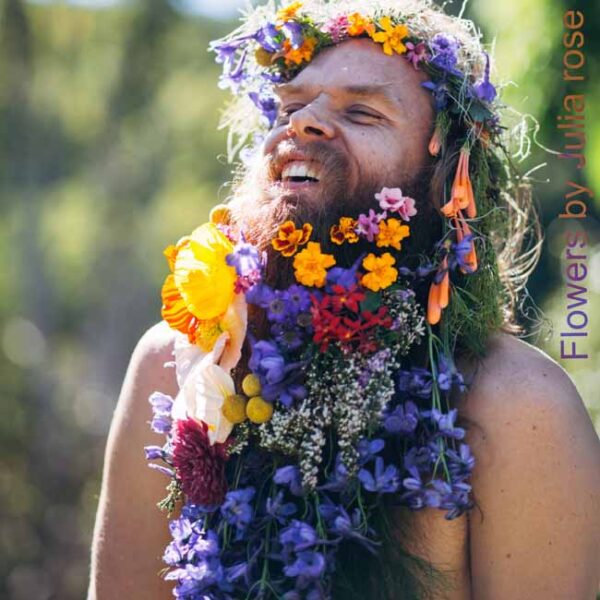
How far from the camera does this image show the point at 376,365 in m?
2.56

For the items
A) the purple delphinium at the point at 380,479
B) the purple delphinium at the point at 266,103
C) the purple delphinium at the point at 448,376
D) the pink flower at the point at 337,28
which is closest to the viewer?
the purple delphinium at the point at 380,479

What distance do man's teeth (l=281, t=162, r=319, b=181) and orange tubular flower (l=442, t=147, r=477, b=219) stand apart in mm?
379

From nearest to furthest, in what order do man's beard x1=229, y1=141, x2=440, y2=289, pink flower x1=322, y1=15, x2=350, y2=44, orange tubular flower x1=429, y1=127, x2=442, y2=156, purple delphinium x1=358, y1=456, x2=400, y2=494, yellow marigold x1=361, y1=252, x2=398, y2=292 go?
1. purple delphinium x1=358, y1=456, x2=400, y2=494
2. yellow marigold x1=361, y1=252, x2=398, y2=292
3. man's beard x1=229, y1=141, x2=440, y2=289
4. orange tubular flower x1=429, y1=127, x2=442, y2=156
5. pink flower x1=322, y1=15, x2=350, y2=44

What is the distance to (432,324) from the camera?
9.04 ft

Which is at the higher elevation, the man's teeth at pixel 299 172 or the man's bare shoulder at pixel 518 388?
the man's teeth at pixel 299 172

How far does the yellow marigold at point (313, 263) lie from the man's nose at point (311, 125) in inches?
13.6

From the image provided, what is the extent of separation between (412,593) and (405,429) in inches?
15.7

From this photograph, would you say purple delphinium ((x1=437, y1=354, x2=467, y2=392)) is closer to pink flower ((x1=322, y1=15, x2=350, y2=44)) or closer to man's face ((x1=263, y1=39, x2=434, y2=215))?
man's face ((x1=263, y1=39, x2=434, y2=215))

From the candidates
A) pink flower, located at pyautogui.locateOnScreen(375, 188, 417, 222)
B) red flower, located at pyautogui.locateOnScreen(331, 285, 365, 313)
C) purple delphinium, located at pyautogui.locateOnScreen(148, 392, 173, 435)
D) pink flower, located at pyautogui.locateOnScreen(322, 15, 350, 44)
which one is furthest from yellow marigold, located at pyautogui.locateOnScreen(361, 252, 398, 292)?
pink flower, located at pyautogui.locateOnScreen(322, 15, 350, 44)

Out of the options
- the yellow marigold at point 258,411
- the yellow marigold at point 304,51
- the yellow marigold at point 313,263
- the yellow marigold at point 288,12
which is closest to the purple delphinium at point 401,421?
the yellow marigold at point 258,411

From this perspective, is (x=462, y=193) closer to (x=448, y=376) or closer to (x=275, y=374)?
(x=448, y=376)

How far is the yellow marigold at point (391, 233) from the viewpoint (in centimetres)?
276

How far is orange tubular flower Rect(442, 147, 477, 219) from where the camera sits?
284 centimetres

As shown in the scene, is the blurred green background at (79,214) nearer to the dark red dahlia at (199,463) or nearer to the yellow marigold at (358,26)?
the dark red dahlia at (199,463)
